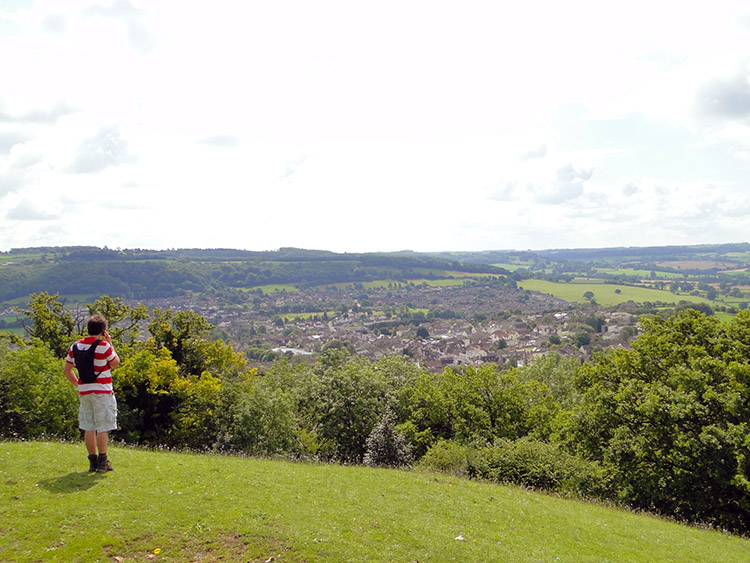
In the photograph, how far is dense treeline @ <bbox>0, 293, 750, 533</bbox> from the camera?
71.4 ft

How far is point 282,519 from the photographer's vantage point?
11.1 meters

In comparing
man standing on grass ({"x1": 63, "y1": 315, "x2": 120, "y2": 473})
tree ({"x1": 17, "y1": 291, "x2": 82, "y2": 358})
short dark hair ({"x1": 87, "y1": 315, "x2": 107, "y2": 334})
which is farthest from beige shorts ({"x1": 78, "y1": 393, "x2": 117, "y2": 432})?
tree ({"x1": 17, "y1": 291, "x2": 82, "y2": 358})

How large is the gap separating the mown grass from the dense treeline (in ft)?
16.2

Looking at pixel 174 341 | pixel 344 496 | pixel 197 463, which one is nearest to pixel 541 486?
pixel 344 496

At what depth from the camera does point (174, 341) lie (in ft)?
110

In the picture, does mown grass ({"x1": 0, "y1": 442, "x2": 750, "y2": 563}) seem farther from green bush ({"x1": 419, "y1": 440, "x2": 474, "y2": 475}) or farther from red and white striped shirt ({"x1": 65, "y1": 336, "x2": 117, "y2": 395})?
green bush ({"x1": 419, "y1": 440, "x2": 474, "y2": 475})

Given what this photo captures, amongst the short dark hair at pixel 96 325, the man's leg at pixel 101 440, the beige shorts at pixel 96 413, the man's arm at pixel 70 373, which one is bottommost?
the man's leg at pixel 101 440

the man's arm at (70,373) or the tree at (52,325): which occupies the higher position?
the man's arm at (70,373)

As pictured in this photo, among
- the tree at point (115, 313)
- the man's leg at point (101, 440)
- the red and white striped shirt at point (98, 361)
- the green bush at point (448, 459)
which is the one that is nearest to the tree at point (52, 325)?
the tree at point (115, 313)

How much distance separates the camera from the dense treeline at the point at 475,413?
21.8 metres

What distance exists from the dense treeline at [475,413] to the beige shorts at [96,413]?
9754 millimetres

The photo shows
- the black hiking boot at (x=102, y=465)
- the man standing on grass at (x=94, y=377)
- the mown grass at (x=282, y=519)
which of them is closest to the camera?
the mown grass at (x=282, y=519)

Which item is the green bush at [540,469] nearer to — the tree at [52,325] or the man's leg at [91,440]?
the man's leg at [91,440]

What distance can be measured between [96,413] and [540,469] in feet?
65.1
